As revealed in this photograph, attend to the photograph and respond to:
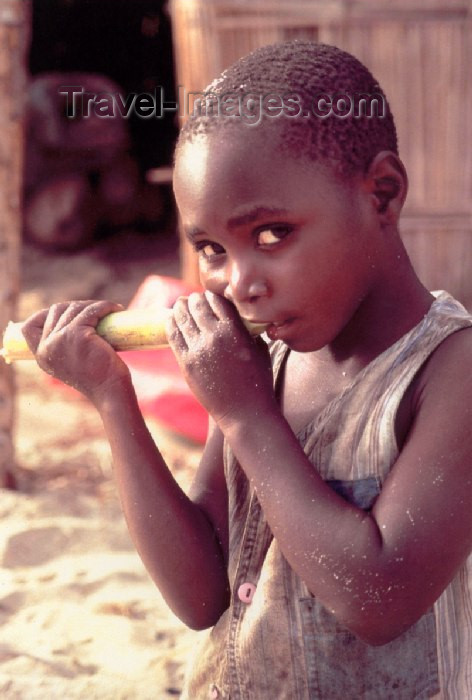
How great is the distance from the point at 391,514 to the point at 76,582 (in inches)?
70.7

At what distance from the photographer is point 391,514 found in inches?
52.7

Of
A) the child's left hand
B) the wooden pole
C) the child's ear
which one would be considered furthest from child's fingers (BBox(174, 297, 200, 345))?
the wooden pole

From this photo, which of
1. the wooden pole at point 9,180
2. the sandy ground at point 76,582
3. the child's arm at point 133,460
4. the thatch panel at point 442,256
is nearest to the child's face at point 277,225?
the child's arm at point 133,460

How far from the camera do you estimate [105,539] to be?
3.26m

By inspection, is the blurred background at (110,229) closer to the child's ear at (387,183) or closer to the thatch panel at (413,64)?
the thatch panel at (413,64)

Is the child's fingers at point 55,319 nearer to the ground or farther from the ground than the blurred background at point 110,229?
farther from the ground

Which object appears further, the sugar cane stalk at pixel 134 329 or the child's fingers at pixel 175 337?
the sugar cane stalk at pixel 134 329

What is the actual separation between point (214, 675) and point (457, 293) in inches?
170

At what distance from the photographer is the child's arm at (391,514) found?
133 cm

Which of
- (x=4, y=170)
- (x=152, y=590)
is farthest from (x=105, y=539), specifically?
(x=4, y=170)

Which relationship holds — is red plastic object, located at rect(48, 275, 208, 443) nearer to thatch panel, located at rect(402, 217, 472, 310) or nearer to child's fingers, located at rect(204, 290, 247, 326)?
thatch panel, located at rect(402, 217, 472, 310)

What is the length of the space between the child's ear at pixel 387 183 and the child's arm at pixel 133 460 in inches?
20.7

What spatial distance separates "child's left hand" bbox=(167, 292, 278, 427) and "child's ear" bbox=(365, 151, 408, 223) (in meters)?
0.28

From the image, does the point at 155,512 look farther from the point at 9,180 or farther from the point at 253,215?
the point at 9,180
